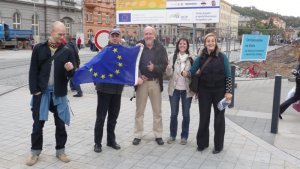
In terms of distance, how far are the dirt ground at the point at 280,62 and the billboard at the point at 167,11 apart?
5530 mm

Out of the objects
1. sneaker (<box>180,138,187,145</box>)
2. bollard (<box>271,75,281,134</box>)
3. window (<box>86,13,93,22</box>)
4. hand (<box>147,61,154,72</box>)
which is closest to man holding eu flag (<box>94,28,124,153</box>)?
hand (<box>147,61,154,72</box>)

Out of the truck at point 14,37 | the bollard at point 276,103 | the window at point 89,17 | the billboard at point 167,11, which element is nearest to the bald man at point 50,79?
the bollard at point 276,103

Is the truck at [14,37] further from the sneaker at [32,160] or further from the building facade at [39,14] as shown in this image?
the sneaker at [32,160]

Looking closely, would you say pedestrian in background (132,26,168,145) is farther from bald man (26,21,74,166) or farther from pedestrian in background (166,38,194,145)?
bald man (26,21,74,166)

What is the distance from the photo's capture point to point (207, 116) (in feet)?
18.6

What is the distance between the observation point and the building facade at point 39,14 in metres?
39.9

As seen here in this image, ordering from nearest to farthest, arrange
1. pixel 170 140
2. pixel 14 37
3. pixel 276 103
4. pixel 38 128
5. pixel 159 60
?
pixel 38 128, pixel 159 60, pixel 170 140, pixel 276 103, pixel 14 37

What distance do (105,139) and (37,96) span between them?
169cm

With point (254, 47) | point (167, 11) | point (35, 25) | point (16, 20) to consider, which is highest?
point (16, 20)

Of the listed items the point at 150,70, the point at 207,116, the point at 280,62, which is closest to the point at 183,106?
the point at 207,116

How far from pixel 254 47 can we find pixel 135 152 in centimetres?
861

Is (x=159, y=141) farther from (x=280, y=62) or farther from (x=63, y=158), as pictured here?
(x=280, y=62)

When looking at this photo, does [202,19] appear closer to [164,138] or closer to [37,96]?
[164,138]

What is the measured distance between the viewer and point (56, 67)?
480 cm
